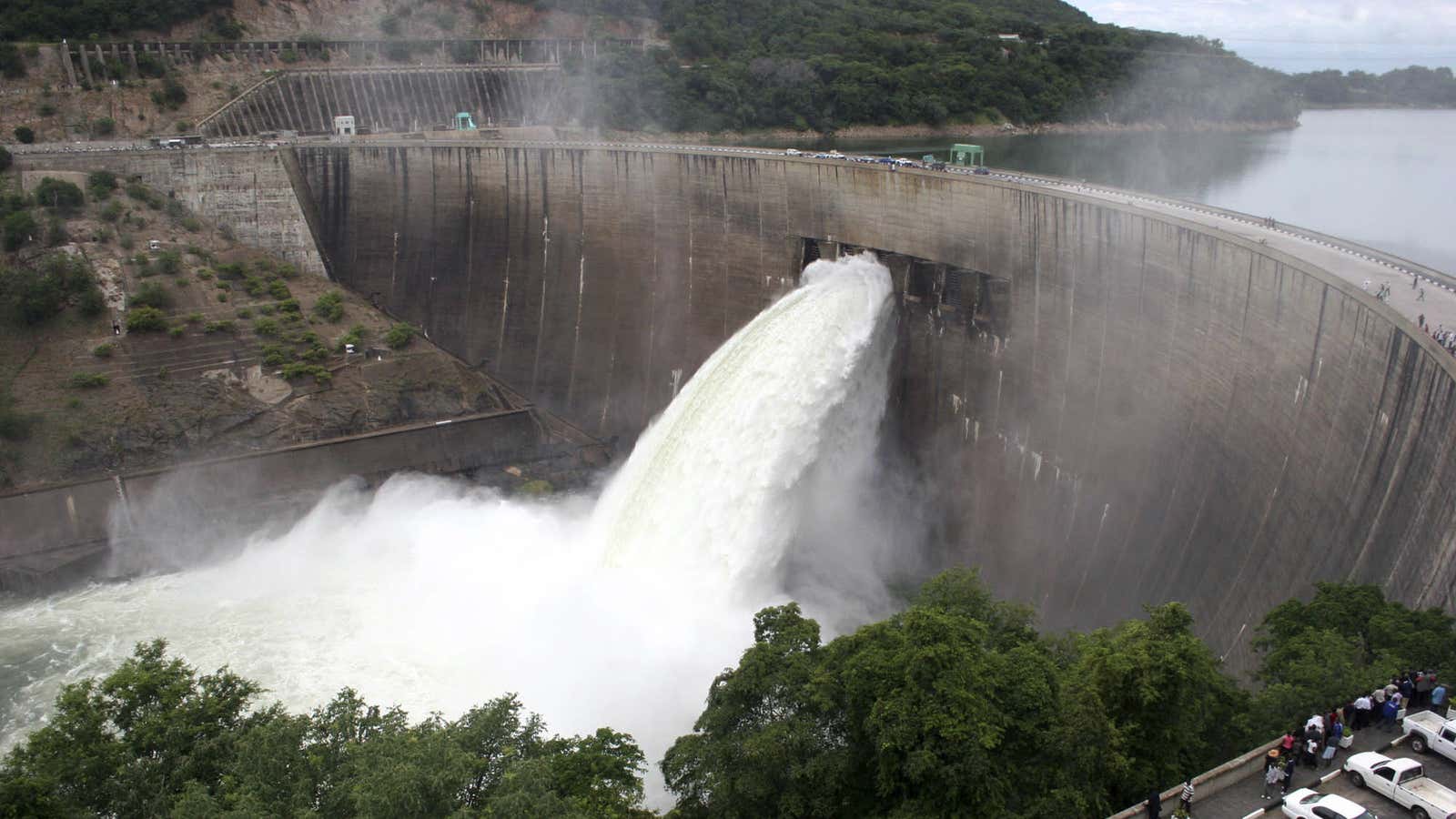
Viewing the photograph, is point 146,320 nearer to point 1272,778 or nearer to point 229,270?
point 229,270

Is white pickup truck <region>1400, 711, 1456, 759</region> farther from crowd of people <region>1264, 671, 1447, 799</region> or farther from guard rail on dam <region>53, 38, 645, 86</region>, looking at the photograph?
guard rail on dam <region>53, 38, 645, 86</region>

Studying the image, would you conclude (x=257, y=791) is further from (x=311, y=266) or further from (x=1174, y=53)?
(x=1174, y=53)

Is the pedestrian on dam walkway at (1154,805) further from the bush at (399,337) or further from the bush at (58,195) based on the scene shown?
the bush at (58,195)

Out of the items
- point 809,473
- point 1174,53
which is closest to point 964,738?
point 809,473

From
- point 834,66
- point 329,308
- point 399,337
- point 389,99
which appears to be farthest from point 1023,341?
point 834,66

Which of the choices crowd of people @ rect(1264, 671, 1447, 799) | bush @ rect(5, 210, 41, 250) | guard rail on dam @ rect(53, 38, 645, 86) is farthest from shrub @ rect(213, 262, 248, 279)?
crowd of people @ rect(1264, 671, 1447, 799)

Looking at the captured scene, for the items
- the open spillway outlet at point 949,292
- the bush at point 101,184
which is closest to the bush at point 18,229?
the bush at point 101,184
